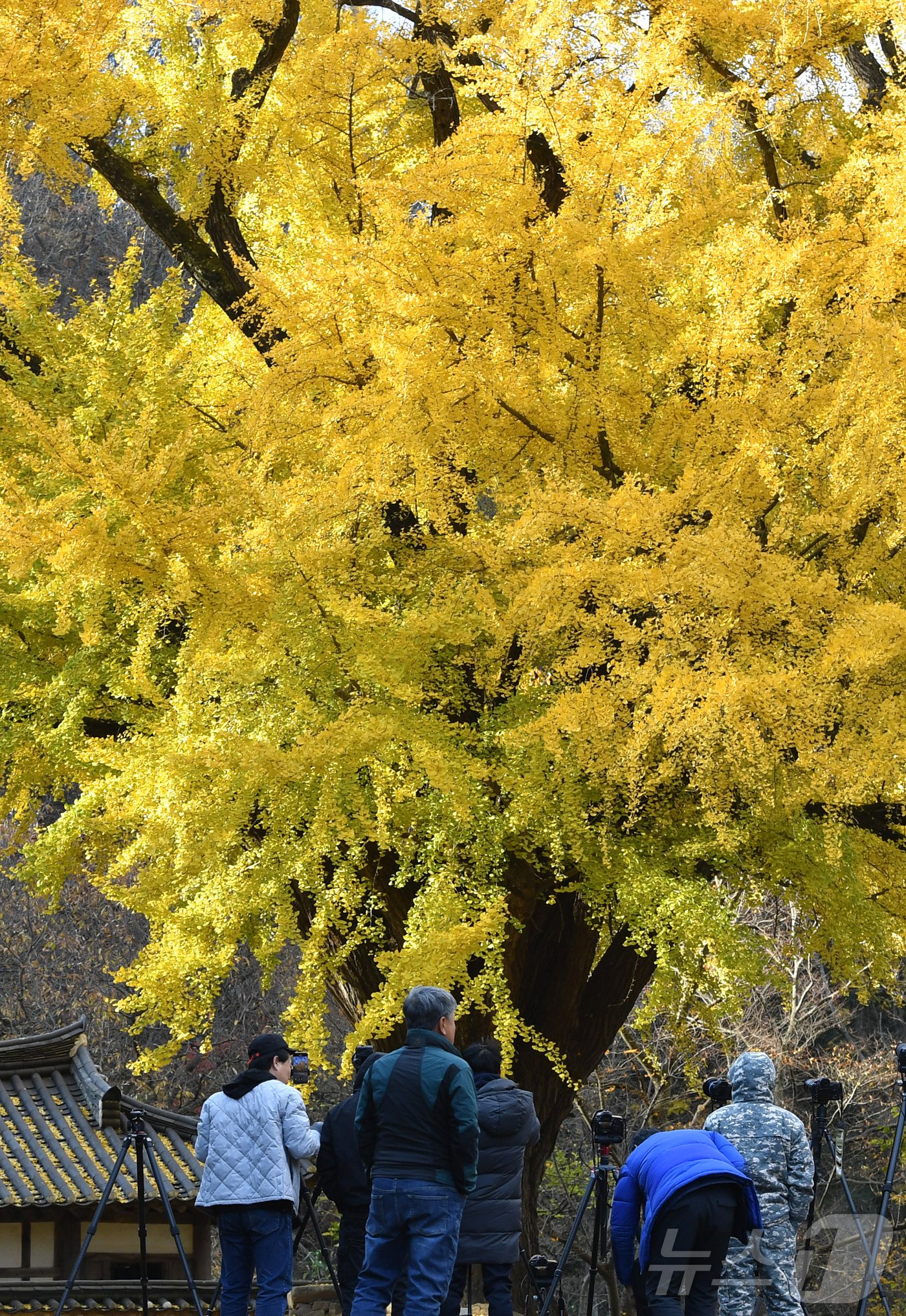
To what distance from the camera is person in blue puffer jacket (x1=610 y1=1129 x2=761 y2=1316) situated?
3648 millimetres

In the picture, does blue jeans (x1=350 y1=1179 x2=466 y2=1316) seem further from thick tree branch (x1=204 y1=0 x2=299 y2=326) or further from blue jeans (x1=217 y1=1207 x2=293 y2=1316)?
thick tree branch (x1=204 y1=0 x2=299 y2=326)

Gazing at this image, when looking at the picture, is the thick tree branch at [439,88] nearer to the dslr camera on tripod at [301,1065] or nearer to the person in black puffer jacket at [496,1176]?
the dslr camera on tripod at [301,1065]

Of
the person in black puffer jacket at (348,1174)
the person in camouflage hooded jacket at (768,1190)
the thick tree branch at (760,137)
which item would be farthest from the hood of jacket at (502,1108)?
the thick tree branch at (760,137)

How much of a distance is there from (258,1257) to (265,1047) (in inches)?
26.1

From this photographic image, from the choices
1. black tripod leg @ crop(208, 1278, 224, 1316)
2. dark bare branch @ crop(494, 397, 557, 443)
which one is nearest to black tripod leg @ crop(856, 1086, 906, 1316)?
black tripod leg @ crop(208, 1278, 224, 1316)

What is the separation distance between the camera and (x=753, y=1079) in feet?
14.5

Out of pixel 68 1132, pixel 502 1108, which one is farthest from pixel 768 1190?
pixel 68 1132

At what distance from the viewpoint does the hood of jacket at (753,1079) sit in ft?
14.5

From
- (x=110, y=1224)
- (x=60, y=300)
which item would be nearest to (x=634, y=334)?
(x=110, y=1224)

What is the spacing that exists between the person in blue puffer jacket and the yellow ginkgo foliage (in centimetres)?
160

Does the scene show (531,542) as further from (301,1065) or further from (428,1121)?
(428,1121)

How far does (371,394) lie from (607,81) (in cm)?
176

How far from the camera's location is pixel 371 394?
20.0 ft

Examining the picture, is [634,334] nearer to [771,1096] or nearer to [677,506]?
[677,506]
